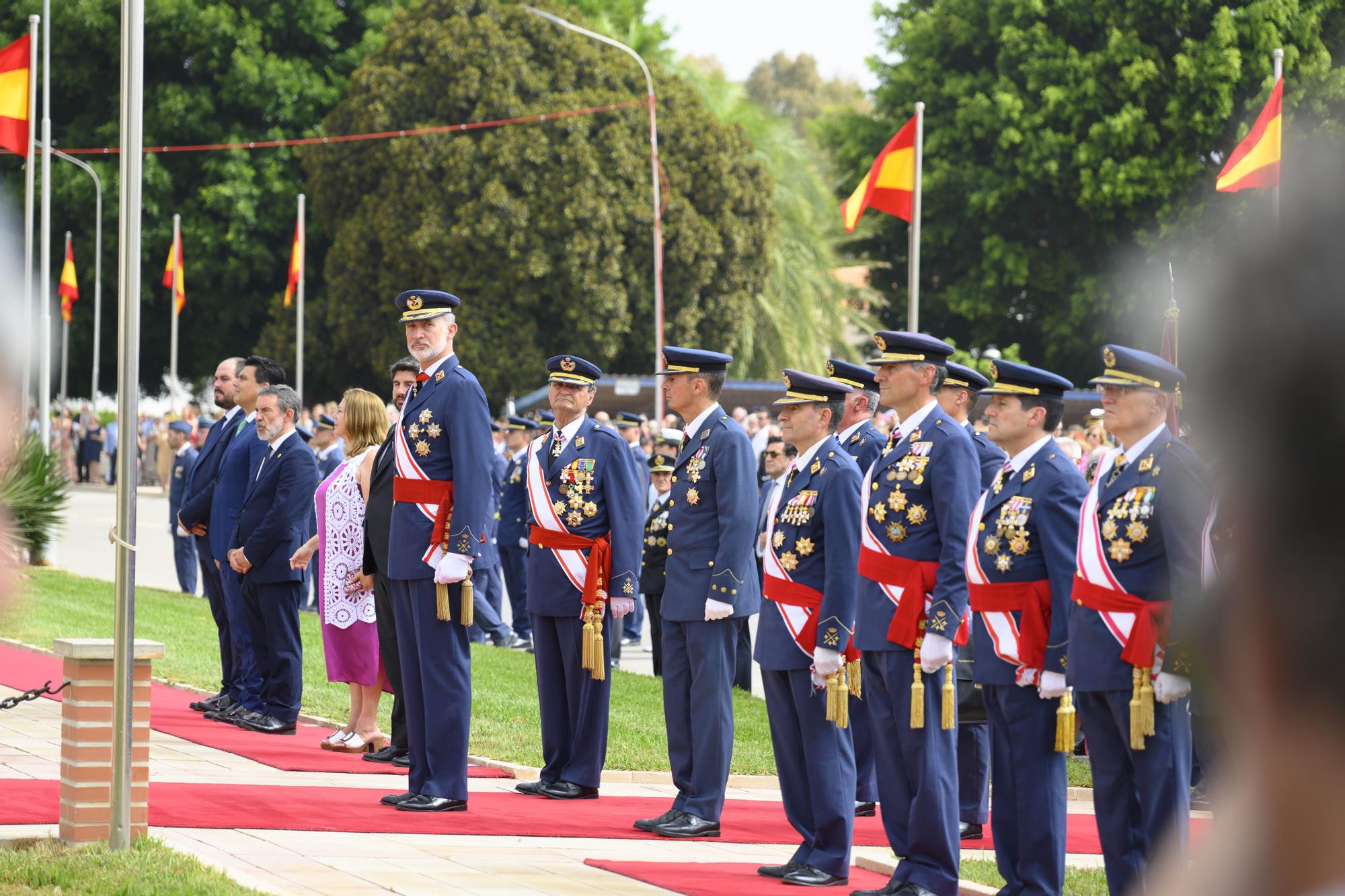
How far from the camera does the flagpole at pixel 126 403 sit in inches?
241

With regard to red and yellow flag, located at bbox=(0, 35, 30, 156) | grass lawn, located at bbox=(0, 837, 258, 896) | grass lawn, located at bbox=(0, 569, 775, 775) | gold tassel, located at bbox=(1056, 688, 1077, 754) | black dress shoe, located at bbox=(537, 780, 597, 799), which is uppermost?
red and yellow flag, located at bbox=(0, 35, 30, 156)

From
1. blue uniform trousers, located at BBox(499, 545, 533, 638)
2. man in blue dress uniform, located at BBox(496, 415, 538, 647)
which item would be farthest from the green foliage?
blue uniform trousers, located at BBox(499, 545, 533, 638)

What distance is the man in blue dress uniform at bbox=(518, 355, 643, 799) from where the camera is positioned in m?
8.18

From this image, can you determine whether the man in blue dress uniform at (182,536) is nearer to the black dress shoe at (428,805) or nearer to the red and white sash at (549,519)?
the red and white sash at (549,519)

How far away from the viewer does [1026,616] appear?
604 cm

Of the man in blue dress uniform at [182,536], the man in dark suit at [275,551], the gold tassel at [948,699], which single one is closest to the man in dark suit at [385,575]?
the man in dark suit at [275,551]

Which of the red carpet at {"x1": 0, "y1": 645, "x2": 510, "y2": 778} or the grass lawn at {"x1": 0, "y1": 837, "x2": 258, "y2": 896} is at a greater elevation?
the grass lawn at {"x1": 0, "y1": 837, "x2": 258, "y2": 896}

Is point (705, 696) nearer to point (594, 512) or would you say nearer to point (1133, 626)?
point (594, 512)

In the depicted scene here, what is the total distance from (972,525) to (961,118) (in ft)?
108

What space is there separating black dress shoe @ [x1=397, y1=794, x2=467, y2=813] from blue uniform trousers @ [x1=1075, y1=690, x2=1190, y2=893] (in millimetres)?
3093

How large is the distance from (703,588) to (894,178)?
32.1 ft

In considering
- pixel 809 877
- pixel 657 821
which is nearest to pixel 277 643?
pixel 657 821

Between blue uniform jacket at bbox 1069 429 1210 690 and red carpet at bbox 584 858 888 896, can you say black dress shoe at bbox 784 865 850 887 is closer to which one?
red carpet at bbox 584 858 888 896

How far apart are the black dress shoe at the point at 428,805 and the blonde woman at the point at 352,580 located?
6.12 feet
